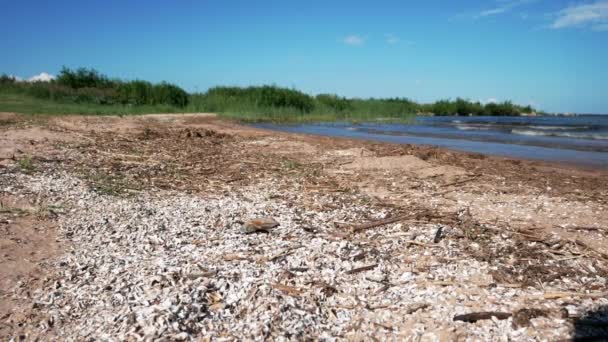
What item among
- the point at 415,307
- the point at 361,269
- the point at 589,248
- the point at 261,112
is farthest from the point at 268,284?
the point at 261,112

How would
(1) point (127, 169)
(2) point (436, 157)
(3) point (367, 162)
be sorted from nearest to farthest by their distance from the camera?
(1) point (127, 169) < (3) point (367, 162) < (2) point (436, 157)

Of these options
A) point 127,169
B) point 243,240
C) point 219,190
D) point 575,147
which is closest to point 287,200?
point 219,190

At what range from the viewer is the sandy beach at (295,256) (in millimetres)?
2885

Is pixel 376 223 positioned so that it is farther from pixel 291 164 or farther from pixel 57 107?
pixel 57 107

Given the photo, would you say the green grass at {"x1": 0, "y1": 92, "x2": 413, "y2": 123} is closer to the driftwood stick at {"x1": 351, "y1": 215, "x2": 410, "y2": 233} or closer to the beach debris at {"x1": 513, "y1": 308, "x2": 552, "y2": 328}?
the driftwood stick at {"x1": 351, "y1": 215, "x2": 410, "y2": 233}

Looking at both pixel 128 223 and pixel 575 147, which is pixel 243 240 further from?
pixel 575 147

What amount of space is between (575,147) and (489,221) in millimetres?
11513

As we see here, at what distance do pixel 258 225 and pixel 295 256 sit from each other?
775mm

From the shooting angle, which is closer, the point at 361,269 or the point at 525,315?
the point at 525,315

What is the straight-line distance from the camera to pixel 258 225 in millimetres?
4516

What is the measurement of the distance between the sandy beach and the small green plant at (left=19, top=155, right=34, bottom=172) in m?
0.07

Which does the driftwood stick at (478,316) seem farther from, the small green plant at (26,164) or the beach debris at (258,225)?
the small green plant at (26,164)

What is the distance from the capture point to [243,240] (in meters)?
4.23

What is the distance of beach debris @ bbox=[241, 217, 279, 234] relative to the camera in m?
4.45
